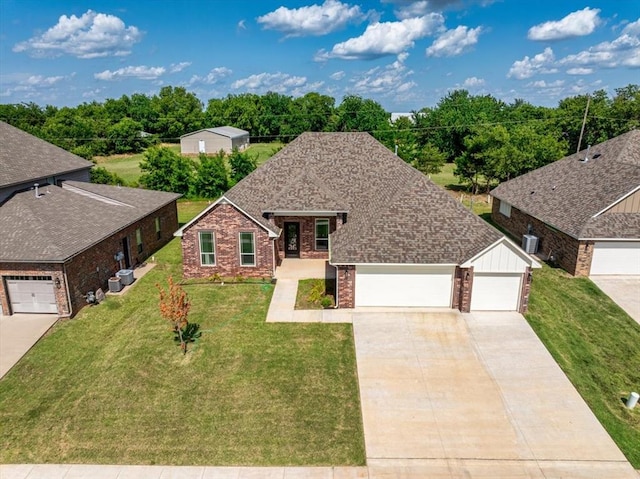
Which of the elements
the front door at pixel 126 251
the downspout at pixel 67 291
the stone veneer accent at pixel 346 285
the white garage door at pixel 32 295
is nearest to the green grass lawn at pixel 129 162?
the front door at pixel 126 251

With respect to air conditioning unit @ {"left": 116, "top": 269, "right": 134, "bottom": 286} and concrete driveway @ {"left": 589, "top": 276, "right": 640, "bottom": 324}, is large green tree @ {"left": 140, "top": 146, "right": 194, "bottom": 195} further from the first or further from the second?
concrete driveway @ {"left": 589, "top": 276, "right": 640, "bottom": 324}

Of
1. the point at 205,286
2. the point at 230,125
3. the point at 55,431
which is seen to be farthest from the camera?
the point at 230,125

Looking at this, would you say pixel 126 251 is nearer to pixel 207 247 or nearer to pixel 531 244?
pixel 207 247

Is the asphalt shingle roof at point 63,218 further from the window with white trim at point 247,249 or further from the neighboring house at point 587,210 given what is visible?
the neighboring house at point 587,210

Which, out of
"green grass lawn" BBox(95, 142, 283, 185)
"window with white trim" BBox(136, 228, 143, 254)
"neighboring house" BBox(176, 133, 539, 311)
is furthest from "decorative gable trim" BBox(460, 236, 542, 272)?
"green grass lawn" BBox(95, 142, 283, 185)

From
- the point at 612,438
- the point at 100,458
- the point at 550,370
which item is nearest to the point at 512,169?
the point at 550,370

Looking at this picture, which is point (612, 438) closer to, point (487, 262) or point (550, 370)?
point (550, 370)
